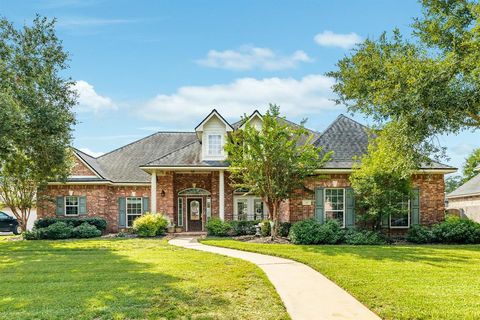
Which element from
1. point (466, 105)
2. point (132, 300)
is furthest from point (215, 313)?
point (466, 105)

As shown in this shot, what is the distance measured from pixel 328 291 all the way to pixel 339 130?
15646 mm

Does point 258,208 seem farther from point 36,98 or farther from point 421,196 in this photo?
point 36,98

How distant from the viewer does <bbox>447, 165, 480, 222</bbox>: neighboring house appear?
29.0 meters

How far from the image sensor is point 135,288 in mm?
7676

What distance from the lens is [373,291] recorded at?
7.23 metres

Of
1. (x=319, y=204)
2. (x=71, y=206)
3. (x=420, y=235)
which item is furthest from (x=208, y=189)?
(x=420, y=235)

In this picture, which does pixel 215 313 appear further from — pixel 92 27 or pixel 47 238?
Result: pixel 47 238

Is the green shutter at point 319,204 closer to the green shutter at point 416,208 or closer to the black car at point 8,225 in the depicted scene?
the green shutter at point 416,208

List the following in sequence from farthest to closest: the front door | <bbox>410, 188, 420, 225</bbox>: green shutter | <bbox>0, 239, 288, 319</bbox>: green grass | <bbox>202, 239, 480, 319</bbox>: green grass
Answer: the front door
<bbox>410, 188, 420, 225</bbox>: green shutter
<bbox>202, 239, 480, 319</bbox>: green grass
<bbox>0, 239, 288, 319</bbox>: green grass

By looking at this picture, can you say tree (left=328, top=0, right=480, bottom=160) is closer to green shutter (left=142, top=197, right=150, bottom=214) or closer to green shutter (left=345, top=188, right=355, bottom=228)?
green shutter (left=345, top=188, right=355, bottom=228)

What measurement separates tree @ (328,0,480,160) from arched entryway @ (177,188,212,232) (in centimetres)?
1202

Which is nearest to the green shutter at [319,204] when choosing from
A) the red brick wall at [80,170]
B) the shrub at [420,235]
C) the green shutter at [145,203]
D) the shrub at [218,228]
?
the shrub at [420,235]

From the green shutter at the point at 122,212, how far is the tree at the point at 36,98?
6511 mm

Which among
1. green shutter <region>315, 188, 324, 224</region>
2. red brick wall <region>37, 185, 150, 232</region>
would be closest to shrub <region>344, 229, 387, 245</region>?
green shutter <region>315, 188, 324, 224</region>
